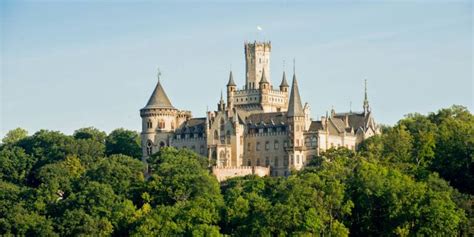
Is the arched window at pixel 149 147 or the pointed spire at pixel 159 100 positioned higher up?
the pointed spire at pixel 159 100

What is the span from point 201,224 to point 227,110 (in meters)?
40.0

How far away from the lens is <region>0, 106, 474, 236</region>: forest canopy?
11162 centimetres

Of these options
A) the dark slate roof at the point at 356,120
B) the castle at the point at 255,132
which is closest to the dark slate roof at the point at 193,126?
the castle at the point at 255,132

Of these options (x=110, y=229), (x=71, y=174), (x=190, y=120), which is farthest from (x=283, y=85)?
(x=110, y=229)

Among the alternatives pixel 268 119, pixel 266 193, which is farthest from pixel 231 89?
pixel 266 193

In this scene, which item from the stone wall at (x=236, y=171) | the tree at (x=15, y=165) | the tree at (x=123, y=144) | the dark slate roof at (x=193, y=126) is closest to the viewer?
the stone wall at (x=236, y=171)

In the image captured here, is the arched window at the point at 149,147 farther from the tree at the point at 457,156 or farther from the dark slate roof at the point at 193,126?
the tree at the point at 457,156

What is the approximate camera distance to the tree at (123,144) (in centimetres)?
16648

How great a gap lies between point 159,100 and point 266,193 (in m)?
33.3

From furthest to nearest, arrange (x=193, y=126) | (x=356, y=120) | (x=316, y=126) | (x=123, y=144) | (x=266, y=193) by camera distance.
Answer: (x=123, y=144) < (x=193, y=126) < (x=356, y=120) < (x=316, y=126) < (x=266, y=193)

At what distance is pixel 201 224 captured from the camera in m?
115

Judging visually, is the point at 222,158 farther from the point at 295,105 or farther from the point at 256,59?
the point at 256,59

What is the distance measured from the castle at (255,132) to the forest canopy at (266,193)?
382 centimetres

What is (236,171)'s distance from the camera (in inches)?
5812
